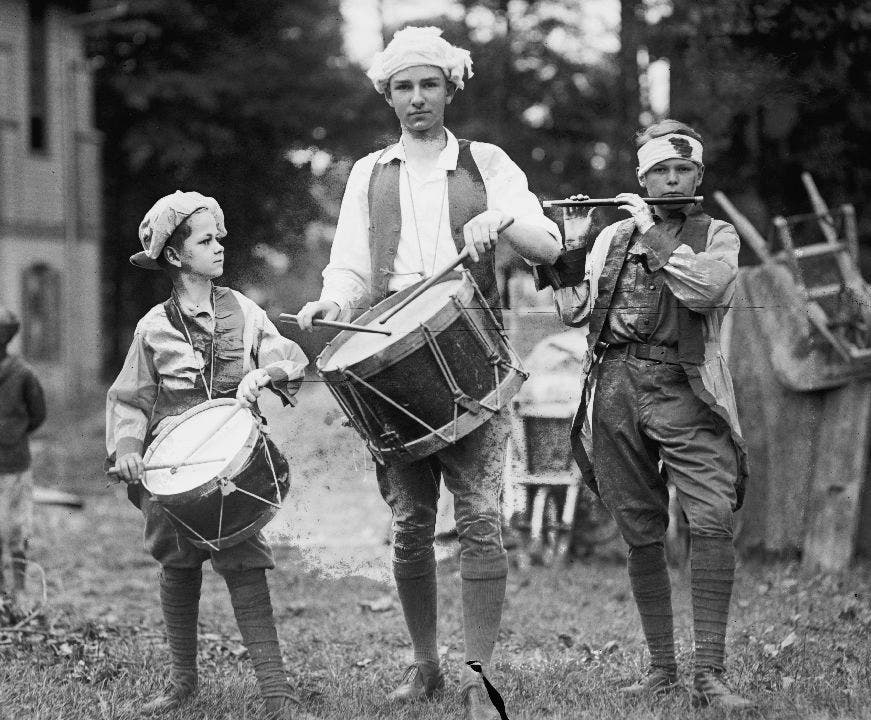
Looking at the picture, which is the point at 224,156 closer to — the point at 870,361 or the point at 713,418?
the point at 870,361

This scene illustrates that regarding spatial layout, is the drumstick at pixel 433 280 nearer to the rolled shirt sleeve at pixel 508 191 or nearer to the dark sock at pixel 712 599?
the rolled shirt sleeve at pixel 508 191

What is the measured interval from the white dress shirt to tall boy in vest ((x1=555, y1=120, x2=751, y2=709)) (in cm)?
35

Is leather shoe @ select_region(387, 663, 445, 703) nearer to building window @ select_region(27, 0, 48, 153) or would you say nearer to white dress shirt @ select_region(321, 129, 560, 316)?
white dress shirt @ select_region(321, 129, 560, 316)

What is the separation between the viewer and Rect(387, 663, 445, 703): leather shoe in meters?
4.70

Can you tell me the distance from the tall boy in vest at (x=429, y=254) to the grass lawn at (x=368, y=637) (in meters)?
0.39

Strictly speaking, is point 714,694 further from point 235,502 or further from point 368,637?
point 368,637

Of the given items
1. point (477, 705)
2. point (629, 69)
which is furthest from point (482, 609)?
point (629, 69)

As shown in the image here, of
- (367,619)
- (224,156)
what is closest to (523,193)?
(367,619)

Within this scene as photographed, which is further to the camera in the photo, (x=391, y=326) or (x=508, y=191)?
(x=508, y=191)

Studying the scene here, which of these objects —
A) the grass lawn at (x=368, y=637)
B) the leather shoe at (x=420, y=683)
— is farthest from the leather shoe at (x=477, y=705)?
the leather shoe at (x=420, y=683)

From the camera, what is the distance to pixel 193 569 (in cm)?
474

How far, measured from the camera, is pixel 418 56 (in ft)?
14.9

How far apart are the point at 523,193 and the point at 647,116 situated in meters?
9.37

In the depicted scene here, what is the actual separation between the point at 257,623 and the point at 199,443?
705 mm
